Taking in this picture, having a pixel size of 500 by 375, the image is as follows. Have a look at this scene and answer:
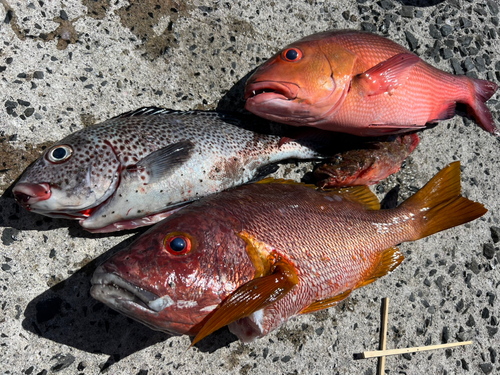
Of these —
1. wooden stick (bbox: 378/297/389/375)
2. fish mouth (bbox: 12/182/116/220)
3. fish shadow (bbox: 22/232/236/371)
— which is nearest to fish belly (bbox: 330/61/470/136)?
wooden stick (bbox: 378/297/389/375)

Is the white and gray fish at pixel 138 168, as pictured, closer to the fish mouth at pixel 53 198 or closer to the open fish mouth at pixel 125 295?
the fish mouth at pixel 53 198

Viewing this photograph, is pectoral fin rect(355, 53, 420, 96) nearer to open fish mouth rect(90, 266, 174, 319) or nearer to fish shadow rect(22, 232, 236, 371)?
open fish mouth rect(90, 266, 174, 319)

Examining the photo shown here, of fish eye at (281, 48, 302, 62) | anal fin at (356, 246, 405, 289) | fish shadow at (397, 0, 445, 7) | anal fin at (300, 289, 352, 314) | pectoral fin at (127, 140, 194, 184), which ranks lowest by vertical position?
anal fin at (300, 289, 352, 314)

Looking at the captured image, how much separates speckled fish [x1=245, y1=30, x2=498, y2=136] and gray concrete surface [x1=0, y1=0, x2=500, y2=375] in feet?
1.92

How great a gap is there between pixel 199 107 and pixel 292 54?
0.79 m

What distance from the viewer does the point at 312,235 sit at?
1929 mm

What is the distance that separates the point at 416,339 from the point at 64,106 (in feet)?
9.68

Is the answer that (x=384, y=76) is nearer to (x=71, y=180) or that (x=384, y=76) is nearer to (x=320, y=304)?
(x=320, y=304)

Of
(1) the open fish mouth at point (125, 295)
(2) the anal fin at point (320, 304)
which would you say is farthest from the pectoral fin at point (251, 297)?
(2) the anal fin at point (320, 304)

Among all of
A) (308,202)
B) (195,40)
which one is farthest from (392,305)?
(195,40)

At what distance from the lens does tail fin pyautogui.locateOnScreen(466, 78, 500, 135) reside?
8.75 feet

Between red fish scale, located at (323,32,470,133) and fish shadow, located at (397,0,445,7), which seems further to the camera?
fish shadow, located at (397,0,445,7)

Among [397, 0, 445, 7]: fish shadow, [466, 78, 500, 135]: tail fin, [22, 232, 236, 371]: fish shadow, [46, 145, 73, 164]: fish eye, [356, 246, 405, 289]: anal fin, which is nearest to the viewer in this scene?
[46, 145, 73, 164]: fish eye

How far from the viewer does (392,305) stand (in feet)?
8.75
